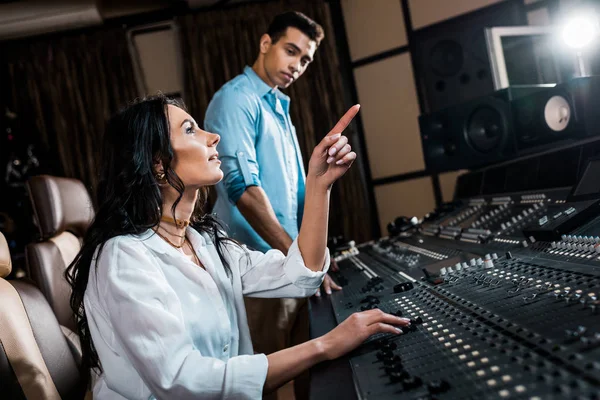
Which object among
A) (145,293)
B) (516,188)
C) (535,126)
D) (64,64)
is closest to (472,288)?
(145,293)

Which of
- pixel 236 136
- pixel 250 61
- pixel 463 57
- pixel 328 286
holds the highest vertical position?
pixel 250 61

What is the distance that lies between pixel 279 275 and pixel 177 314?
397 millimetres

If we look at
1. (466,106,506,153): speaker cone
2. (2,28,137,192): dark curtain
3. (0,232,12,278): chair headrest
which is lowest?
(0,232,12,278): chair headrest

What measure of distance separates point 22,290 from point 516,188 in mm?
1588

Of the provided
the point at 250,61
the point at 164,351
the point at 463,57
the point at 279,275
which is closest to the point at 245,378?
the point at 164,351

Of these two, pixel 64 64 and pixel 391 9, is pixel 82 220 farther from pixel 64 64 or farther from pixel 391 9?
pixel 391 9

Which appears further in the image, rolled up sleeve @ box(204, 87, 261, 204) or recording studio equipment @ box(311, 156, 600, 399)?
rolled up sleeve @ box(204, 87, 261, 204)

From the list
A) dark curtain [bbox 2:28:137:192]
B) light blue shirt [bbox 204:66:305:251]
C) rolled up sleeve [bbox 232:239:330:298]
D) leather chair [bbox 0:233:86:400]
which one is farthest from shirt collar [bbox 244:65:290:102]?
dark curtain [bbox 2:28:137:192]

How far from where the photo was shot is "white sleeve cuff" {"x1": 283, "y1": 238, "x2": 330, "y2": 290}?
1326mm

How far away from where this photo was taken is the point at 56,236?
71.7 inches

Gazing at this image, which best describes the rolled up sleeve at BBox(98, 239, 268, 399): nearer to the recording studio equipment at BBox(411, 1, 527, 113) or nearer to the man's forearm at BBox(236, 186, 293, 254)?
the man's forearm at BBox(236, 186, 293, 254)

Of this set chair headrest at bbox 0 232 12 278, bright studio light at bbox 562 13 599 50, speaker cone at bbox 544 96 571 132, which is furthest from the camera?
bright studio light at bbox 562 13 599 50

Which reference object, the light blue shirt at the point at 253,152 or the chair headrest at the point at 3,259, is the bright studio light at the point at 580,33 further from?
the chair headrest at the point at 3,259

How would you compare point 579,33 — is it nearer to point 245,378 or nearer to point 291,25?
point 291,25
